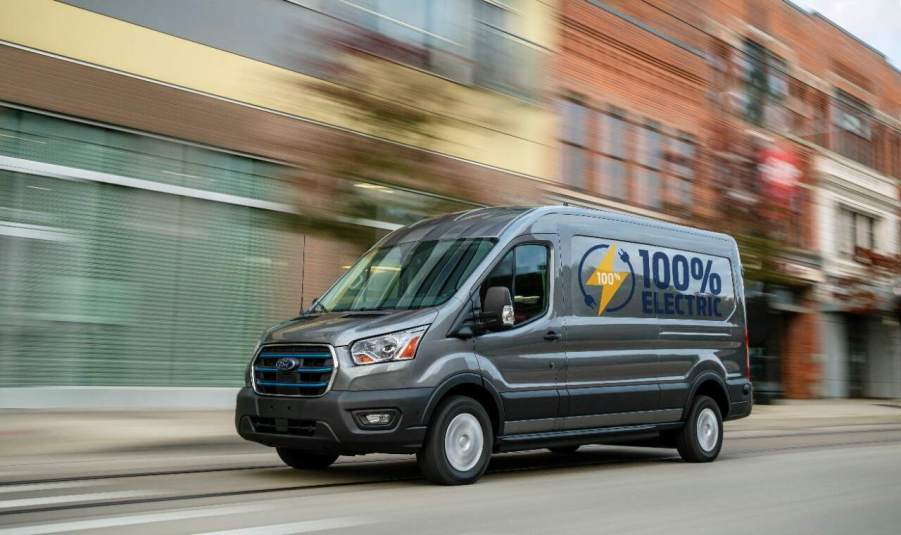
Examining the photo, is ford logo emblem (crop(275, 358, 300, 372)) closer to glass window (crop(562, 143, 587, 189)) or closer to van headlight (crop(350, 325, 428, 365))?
van headlight (crop(350, 325, 428, 365))

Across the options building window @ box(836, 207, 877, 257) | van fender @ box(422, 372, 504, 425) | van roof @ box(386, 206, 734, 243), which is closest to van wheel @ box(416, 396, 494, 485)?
van fender @ box(422, 372, 504, 425)

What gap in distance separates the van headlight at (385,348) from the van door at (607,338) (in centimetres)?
183

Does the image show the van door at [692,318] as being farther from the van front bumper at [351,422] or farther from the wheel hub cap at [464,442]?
the van front bumper at [351,422]

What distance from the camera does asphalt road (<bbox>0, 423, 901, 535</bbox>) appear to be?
239 inches

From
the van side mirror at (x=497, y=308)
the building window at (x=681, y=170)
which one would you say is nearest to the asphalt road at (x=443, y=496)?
the van side mirror at (x=497, y=308)

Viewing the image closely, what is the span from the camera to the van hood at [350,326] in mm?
7734

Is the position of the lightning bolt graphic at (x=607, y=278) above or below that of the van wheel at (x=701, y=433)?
above

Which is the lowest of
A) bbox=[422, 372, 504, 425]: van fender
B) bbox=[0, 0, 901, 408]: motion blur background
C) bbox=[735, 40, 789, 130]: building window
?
bbox=[422, 372, 504, 425]: van fender

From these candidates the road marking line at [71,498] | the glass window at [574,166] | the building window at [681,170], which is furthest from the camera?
the glass window at [574,166]

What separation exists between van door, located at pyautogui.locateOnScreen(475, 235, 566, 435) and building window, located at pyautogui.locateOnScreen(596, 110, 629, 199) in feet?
50.0

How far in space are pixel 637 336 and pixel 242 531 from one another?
5.17 metres

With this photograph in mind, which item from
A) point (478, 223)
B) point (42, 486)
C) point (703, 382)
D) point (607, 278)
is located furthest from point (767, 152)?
point (42, 486)

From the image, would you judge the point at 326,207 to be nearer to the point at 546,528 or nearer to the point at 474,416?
the point at 474,416

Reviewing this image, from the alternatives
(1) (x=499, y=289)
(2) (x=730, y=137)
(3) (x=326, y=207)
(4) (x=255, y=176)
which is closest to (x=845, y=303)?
(2) (x=730, y=137)
